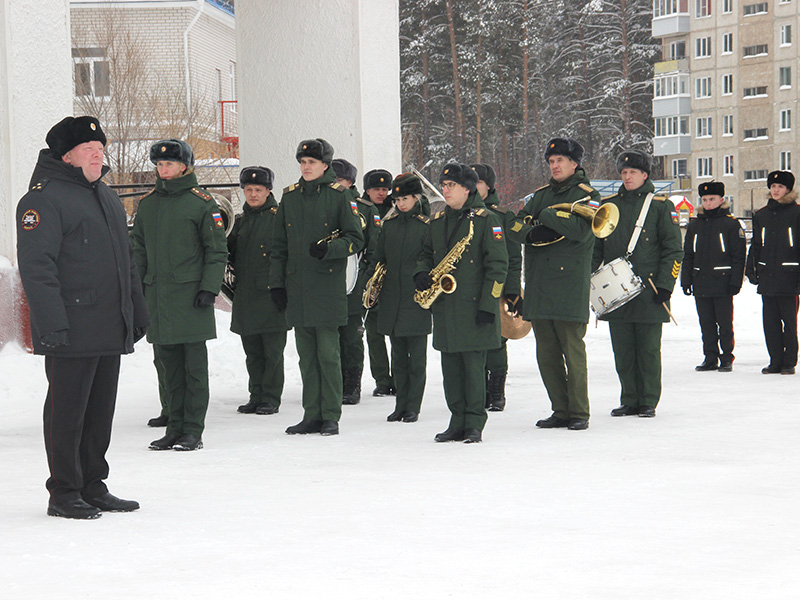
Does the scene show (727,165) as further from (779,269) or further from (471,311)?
(471,311)

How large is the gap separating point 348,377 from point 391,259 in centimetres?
139

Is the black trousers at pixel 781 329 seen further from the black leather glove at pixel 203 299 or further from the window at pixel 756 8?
the window at pixel 756 8

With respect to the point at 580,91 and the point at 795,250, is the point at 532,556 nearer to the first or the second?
the point at 795,250

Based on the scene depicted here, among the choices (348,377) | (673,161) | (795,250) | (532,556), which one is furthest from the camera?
(673,161)

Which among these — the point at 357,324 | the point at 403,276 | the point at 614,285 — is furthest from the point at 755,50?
the point at 403,276

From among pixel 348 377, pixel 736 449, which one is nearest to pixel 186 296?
pixel 348 377

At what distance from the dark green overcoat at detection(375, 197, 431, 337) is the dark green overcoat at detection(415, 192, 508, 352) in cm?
97

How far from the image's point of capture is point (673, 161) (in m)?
72.8

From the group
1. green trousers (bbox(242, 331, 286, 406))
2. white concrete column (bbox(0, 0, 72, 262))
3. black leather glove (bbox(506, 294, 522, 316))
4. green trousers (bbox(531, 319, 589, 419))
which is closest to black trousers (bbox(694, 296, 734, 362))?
black leather glove (bbox(506, 294, 522, 316))

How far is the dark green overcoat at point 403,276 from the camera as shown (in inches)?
379

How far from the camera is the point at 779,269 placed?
42.0 feet

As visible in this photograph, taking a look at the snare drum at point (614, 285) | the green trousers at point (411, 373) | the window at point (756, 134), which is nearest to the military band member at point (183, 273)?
the green trousers at point (411, 373)

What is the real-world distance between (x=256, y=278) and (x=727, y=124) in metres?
64.8

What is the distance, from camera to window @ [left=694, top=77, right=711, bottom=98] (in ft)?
231
